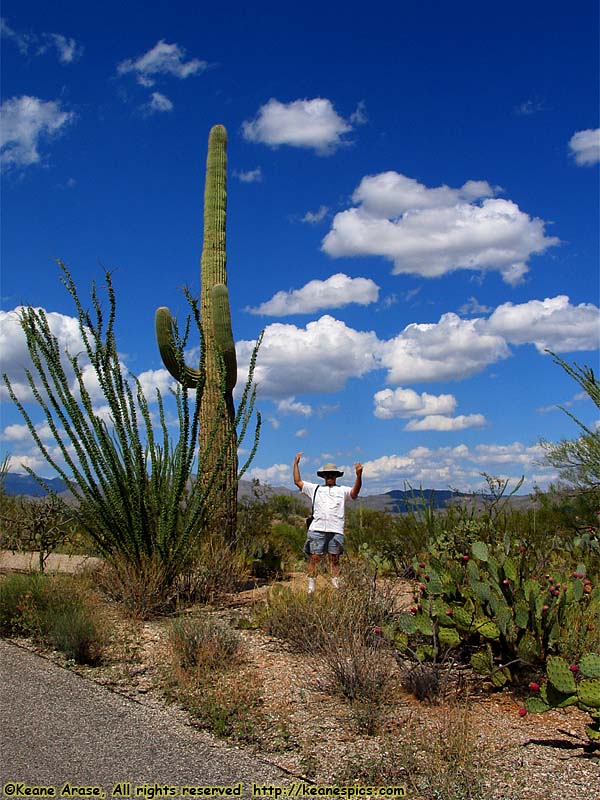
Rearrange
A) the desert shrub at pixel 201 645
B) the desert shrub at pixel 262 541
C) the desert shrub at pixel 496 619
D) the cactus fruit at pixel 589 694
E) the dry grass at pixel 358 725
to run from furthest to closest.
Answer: the desert shrub at pixel 262 541 < the desert shrub at pixel 201 645 < the desert shrub at pixel 496 619 < the cactus fruit at pixel 589 694 < the dry grass at pixel 358 725

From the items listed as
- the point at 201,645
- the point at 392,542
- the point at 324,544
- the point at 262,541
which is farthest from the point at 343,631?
the point at 262,541

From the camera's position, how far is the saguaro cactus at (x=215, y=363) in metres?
10.9

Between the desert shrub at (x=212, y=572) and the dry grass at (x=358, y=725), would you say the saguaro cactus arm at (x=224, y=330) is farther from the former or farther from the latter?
the dry grass at (x=358, y=725)

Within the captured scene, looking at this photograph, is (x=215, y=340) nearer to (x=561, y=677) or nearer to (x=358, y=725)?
→ (x=358, y=725)

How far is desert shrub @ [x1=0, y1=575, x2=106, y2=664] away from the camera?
22.5 feet

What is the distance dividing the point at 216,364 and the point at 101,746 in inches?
283

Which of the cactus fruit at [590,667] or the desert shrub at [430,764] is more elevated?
the cactus fruit at [590,667]

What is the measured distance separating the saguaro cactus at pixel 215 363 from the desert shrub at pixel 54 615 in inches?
106

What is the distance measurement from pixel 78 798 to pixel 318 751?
1.44 meters

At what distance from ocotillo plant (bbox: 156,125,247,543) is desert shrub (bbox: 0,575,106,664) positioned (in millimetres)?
2512

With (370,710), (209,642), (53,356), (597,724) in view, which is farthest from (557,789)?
(53,356)

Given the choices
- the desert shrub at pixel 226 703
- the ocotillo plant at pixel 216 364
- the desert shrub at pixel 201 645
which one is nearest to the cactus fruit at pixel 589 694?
the desert shrub at pixel 226 703

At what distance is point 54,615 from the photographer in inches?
292

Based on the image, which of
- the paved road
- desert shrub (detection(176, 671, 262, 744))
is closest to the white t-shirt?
desert shrub (detection(176, 671, 262, 744))
